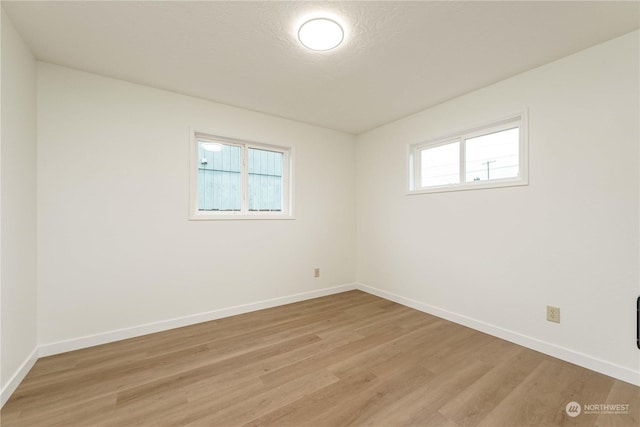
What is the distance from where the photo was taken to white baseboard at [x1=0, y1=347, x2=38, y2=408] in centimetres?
162

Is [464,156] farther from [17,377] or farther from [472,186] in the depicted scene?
[17,377]

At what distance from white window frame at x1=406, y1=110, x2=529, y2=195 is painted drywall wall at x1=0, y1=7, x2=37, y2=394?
3.58 m

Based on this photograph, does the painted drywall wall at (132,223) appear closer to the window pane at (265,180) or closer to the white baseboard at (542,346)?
the window pane at (265,180)

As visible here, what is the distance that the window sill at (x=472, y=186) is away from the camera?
7.99ft

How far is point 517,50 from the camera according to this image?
2076mm

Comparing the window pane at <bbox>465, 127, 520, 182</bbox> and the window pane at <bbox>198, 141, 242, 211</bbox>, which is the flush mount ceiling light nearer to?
the window pane at <bbox>198, 141, 242, 211</bbox>

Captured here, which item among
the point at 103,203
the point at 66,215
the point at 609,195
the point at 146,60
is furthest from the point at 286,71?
the point at 609,195

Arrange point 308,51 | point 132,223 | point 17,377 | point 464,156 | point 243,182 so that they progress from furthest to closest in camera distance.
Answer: point 243,182
point 464,156
point 132,223
point 308,51
point 17,377

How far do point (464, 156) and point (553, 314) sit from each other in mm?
1681

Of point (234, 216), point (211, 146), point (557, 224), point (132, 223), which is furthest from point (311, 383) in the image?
point (211, 146)

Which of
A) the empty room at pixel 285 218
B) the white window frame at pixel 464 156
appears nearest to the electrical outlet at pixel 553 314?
the empty room at pixel 285 218

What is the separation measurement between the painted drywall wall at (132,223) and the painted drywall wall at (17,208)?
0.42 feet

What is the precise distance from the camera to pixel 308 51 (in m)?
2.09

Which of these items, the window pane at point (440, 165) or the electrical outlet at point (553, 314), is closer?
the electrical outlet at point (553, 314)
